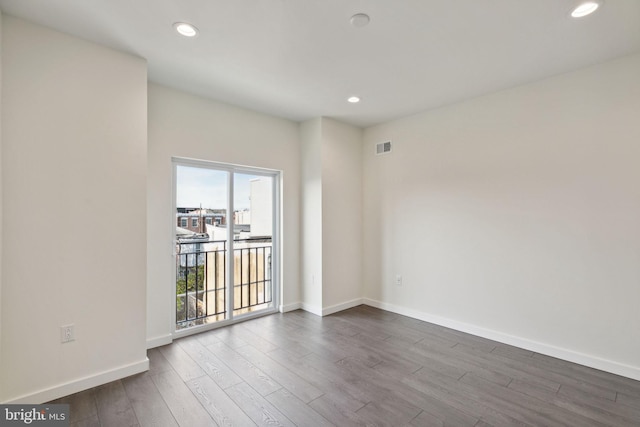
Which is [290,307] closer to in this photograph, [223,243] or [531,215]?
[223,243]

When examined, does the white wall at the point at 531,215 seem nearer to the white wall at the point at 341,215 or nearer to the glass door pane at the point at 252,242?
the white wall at the point at 341,215

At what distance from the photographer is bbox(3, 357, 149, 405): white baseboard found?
2068mm

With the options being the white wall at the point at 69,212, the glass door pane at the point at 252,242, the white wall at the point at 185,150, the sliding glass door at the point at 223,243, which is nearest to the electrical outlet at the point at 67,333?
the white wall at the point at 69,212

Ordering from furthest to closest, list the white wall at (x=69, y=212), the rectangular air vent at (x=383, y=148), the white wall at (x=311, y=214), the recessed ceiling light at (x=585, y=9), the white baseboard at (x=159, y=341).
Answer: the rectangular air vent at (x=383, y=148) → the white wall at (x=311, y=214) → the white baseboard at (x=159, y=341) → the white wall at (x=69, y=212) → the recessed ceiling light at (x=585, y=9)

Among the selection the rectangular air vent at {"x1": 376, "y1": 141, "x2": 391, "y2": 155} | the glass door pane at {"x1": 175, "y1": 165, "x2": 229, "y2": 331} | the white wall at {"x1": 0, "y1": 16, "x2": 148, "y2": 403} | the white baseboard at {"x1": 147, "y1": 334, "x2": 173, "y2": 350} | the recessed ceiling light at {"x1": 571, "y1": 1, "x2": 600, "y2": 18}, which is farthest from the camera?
the rectangular air vent at {"x1": 376, "y1": 141, "x2": 391, "y2": 155}

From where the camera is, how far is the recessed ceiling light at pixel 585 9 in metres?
1.91

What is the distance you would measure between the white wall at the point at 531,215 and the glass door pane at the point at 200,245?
2.29m

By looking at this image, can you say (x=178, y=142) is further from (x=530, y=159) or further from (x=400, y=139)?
(x=530, y=159)

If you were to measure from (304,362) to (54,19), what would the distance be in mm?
3244

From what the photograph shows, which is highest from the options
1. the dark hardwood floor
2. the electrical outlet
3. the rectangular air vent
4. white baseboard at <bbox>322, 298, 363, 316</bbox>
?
the rectangular air vent

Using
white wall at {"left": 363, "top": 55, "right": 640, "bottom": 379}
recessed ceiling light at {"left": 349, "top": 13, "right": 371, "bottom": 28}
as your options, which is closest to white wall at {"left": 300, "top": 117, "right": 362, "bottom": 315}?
white wall at {"left": 363, "top": 55, "right": 640, "bottom": 379}

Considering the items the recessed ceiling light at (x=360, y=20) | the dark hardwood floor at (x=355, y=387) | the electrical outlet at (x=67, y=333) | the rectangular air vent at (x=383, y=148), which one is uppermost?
the recessed ceiling light at (x=360, y=20)

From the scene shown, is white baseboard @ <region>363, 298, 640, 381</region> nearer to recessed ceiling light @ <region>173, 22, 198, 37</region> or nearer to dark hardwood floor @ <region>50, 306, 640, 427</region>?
dark hardwood floor @ <region>50, 306, 640, 427</region>

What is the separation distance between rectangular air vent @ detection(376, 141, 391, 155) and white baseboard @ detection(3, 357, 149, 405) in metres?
3.67
